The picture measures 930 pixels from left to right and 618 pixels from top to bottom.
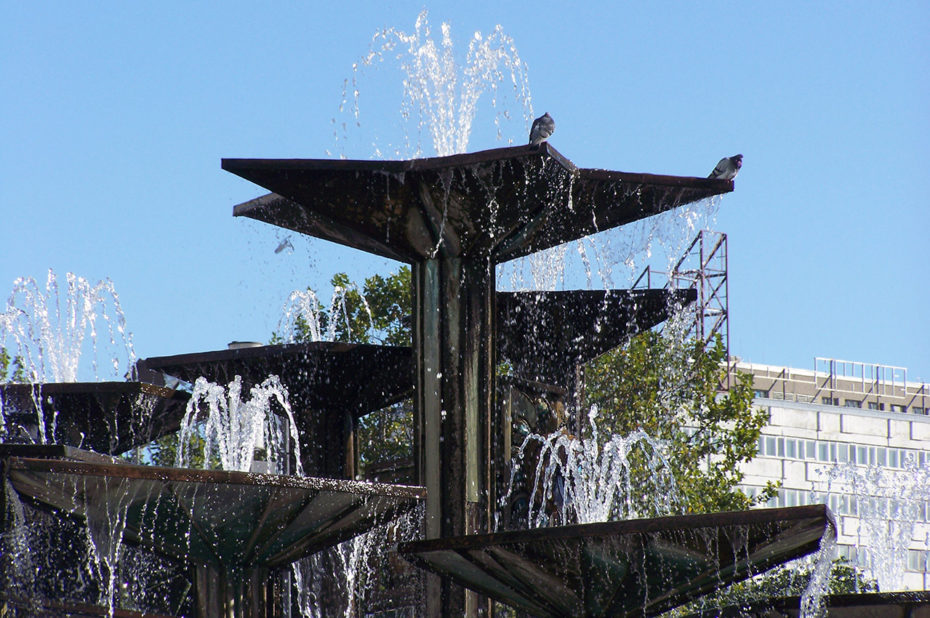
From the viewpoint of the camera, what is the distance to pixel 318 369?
11.8m

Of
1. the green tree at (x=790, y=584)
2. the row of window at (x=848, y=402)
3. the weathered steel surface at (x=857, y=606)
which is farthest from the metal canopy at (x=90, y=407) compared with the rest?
the row of window at (x=848, y=402)

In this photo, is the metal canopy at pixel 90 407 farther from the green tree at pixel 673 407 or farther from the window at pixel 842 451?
the window at pixel 842 451

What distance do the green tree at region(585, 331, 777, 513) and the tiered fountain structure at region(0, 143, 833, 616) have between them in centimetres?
1341

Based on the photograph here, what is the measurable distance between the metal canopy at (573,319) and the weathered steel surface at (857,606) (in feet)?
12.4

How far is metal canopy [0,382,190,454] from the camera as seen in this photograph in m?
11.2

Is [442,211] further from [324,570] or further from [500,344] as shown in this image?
[324,570]

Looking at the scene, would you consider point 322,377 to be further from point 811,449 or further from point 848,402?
point 848,402

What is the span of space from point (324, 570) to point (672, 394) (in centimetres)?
1415

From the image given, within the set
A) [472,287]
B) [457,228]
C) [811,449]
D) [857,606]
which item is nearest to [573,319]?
[472,287]

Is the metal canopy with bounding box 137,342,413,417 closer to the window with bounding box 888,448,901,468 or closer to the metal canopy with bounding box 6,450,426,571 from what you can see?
the metal canopy with bounding box 6,450,426,571

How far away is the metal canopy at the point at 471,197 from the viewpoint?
27.7 feet

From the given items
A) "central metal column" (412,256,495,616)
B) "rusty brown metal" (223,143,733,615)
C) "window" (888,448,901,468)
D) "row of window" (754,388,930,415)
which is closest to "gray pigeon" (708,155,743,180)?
"rusty brown metal" (223,143,733,615)

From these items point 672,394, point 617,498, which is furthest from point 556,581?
point 672,394

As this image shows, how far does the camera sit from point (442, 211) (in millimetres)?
8945
